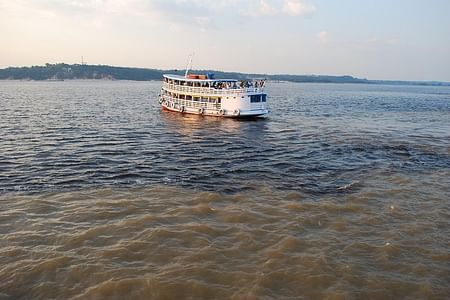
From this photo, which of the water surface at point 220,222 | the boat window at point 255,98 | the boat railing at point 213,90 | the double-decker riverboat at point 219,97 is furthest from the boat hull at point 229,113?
the water surface at point 220,222

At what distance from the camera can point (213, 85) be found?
171 ft

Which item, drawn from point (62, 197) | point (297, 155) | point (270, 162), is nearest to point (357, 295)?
point (62, 197)

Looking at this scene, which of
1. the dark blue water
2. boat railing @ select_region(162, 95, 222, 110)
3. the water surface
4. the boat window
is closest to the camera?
the water surface

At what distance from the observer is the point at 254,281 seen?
34.9 ft

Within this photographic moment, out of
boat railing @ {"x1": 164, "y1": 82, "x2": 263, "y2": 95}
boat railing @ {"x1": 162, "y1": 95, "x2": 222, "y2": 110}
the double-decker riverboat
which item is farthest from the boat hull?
boat railing @ {"x1": 164, "y1": 82, "x2": 263, "y2": 95}

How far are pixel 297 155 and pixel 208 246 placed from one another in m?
16.6

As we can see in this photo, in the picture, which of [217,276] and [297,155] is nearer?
[217,276]

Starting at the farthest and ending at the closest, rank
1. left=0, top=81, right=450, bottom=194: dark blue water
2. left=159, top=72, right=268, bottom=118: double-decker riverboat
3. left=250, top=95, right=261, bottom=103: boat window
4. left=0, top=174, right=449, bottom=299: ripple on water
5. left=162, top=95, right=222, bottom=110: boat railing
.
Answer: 1. left=162, top=95, right=222, bottom=110: boat railing
2. left=250, top=95, right=261, bottom=103: boat window
3. left=159, top=72, right=268, bottom=118: double-decker riverboat
4. left=0, top=81, right=450, bottom=194: dark blue water
5. left=0, top=174, right=449, bottom=299: ripple on water

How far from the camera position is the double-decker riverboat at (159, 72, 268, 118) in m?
49.3


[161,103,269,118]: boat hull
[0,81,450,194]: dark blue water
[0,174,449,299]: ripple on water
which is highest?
[161,103,269,118]: boat hull

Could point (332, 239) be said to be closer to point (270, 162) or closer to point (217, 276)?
point (217, 276)

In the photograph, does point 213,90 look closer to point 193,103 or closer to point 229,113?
point 229,113

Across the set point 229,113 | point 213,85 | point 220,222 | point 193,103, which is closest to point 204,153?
point 220,222

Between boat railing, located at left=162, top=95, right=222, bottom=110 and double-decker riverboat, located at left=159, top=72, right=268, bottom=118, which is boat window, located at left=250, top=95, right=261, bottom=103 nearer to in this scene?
double-decker riverboat, located at left=159, top=72, right=268, bottom=118
